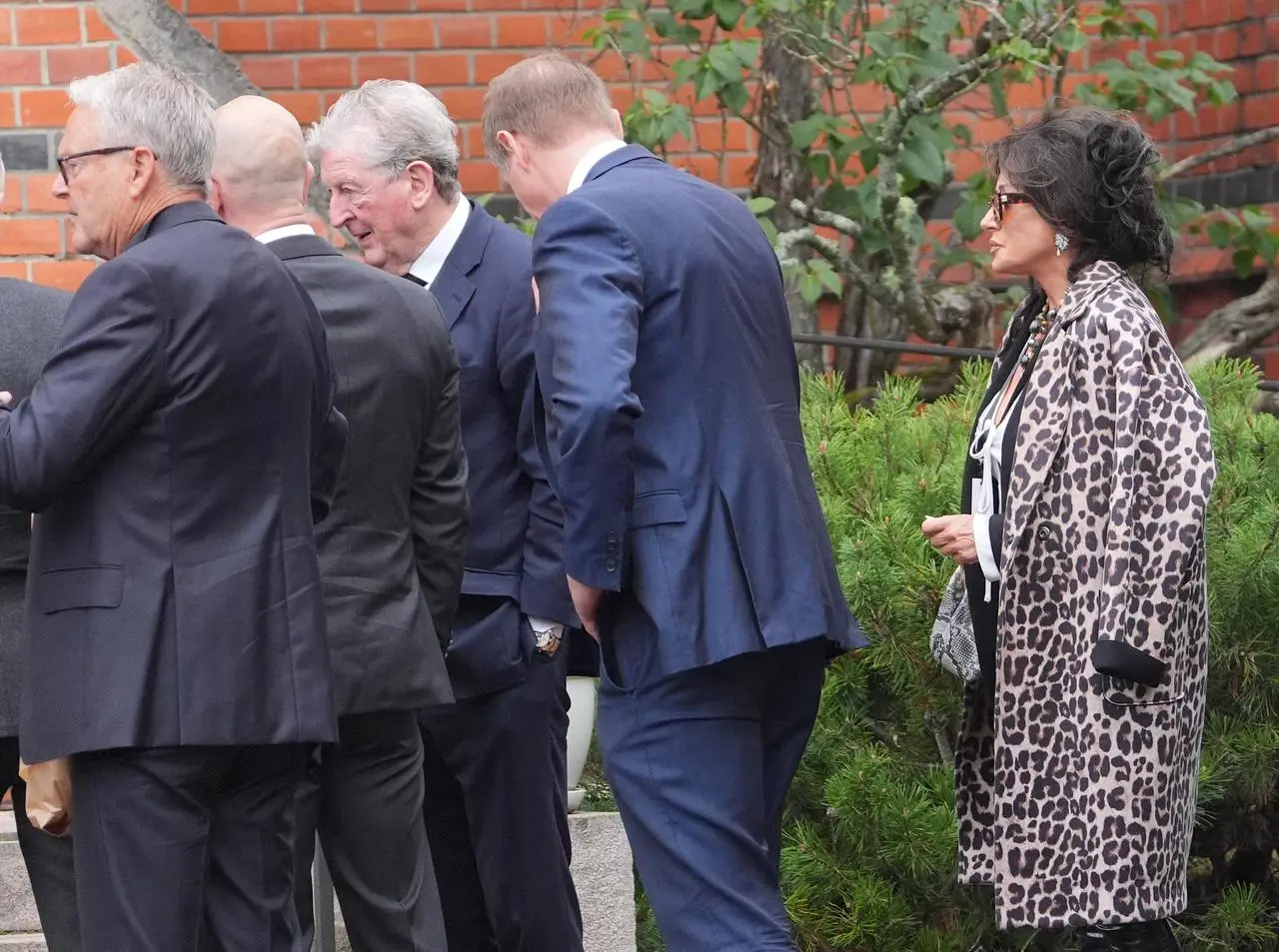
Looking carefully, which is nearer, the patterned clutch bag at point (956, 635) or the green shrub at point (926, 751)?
the patterned clutch bag at point (956, 635)

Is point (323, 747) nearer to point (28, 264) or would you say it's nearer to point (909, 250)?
point (28, 264)

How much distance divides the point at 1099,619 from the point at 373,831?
56.3 inches

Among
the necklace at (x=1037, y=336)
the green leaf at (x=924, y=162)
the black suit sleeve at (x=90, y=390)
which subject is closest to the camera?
the black suit sleeve at (x=90, y=390)

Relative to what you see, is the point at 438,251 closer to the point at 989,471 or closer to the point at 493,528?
the point at 493,528

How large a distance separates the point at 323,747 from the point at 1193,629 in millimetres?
1681

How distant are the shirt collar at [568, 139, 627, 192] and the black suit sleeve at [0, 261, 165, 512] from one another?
959 millimetres

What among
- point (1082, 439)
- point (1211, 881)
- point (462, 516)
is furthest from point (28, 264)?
point (1211, 881)

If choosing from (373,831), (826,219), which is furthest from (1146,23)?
(373,831)

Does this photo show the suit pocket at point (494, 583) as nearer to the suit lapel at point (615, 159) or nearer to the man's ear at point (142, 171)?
the suit lapel at point (615, 159)

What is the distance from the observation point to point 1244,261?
21.6 ft

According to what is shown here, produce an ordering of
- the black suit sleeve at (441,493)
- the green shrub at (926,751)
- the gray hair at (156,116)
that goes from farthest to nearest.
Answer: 1. the green shrub at (926,751)
2. the black suit sleeve at (441,493)
3. the gray hair at (156,116)

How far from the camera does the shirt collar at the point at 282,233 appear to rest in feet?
11.6

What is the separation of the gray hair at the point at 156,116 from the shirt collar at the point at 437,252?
39.4 inches

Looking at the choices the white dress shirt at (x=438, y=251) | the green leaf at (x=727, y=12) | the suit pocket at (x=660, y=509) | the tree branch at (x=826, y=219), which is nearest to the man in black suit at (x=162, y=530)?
the suit pocket at (x=660, y=509)
